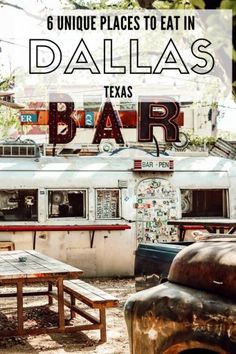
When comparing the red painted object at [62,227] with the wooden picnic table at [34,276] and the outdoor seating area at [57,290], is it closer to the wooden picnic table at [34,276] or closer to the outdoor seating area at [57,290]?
the outdoor seating area at [57,290]

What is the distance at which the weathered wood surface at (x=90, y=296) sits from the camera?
734 cm

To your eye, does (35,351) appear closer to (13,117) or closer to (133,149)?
(133,149)

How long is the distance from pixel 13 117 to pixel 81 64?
834 cm

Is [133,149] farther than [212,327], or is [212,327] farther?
[133,149]

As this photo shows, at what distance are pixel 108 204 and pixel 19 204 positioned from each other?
6.56ft

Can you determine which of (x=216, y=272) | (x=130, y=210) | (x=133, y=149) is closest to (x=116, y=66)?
(x=133, y=149)

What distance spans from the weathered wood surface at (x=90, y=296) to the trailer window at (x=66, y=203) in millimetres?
4804

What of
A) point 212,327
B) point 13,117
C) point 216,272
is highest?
point 13,117

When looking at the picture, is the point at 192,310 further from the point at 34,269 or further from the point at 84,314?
the point at 84,314

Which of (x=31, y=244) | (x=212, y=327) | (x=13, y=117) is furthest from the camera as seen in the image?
(x=13, y=117)

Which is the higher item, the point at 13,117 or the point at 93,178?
the point at 13,117

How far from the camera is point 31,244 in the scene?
13.5 meters

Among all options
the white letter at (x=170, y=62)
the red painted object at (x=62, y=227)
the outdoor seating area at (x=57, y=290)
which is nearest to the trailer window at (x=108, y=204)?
the red painted object at (x=62, y=227)

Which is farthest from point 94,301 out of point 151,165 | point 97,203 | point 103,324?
point 151,165
